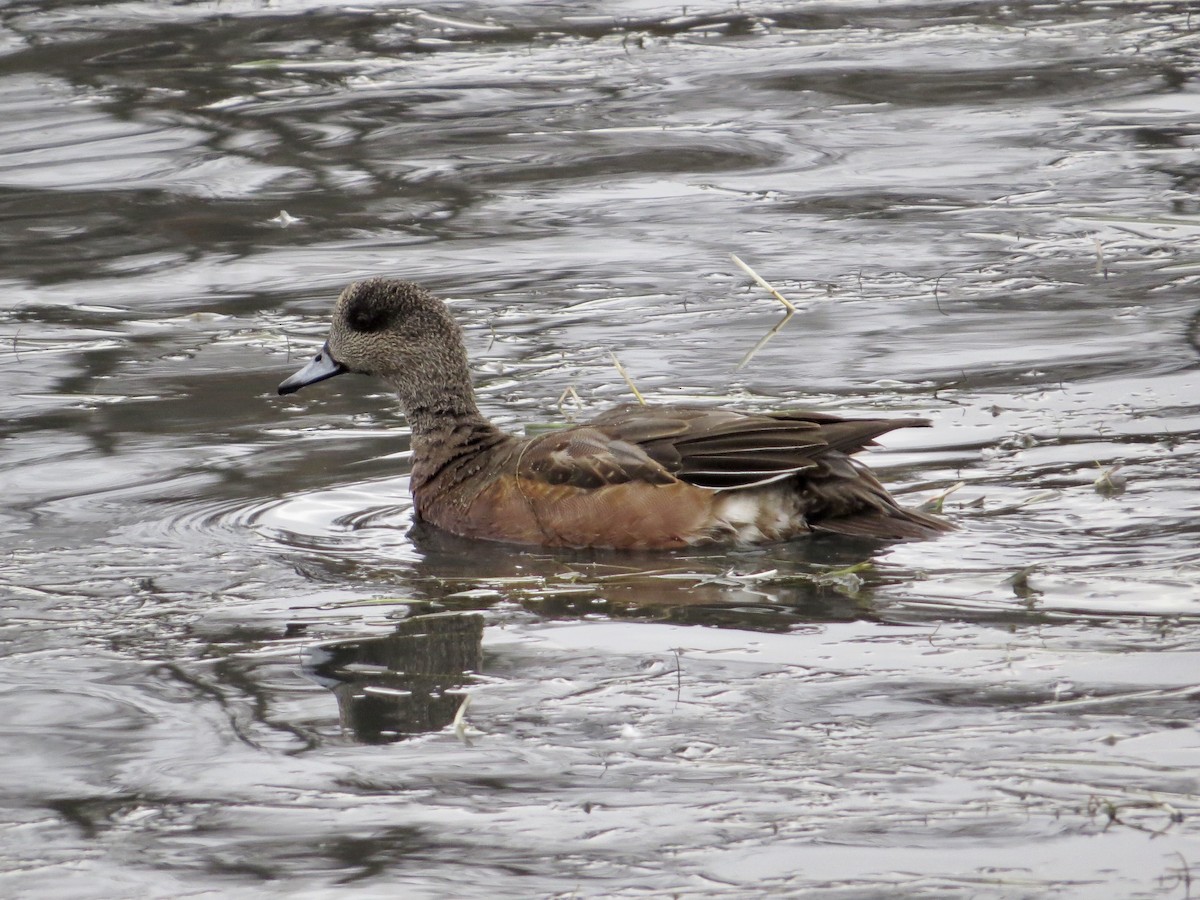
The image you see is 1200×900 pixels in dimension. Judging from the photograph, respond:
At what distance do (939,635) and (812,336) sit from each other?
3668mm

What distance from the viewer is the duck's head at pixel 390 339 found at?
7.27m

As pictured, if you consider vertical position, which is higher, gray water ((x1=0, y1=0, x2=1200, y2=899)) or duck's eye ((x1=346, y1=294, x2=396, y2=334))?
duck's eye ((x1=346, y1=294, x2=396, y2=334))

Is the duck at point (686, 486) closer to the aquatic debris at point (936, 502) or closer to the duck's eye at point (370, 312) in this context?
the aquatic debris at point (936, 502)

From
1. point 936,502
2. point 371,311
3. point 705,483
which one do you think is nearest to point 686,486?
point 705,483

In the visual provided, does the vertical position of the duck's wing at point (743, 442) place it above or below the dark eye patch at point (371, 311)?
below

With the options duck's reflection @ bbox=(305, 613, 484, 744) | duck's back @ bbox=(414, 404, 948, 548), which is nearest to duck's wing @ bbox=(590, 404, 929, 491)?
duck's back @ bbox=(414, 404, 948, 548)

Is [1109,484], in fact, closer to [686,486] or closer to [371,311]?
[686,486]

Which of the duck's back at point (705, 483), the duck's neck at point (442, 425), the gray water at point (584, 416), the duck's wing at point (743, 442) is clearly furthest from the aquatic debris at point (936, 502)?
the duck's neck at point (442, 425)

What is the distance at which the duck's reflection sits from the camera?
192 inches

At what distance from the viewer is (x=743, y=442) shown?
631 centimetres

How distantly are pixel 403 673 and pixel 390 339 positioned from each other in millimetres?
2305

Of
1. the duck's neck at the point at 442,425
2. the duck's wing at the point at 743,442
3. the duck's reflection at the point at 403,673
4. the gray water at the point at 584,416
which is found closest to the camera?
the gray water at the point at 584,416

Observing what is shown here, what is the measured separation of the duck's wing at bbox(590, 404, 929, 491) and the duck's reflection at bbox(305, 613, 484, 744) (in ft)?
3.29

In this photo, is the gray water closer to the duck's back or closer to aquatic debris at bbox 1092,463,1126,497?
aquatic debris at bbox 1092,463,1126,497
